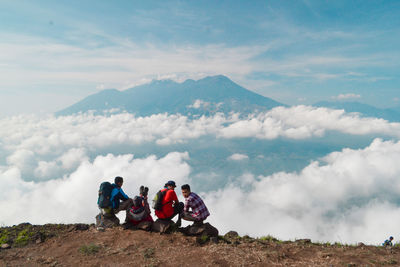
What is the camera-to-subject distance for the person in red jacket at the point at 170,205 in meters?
8.91

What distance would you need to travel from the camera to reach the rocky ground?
23.8ft

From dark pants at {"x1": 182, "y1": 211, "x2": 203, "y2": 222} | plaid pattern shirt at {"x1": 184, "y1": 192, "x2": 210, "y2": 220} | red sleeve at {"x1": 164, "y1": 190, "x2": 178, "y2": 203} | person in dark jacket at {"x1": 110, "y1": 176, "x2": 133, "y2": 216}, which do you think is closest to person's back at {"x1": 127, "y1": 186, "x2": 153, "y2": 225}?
person in dark jacket at {"x1": 110, "y1": 176, "x2": 133, "y2": 216}

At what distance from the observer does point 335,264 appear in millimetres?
7043

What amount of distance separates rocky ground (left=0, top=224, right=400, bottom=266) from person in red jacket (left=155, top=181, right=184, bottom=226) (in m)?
0.75

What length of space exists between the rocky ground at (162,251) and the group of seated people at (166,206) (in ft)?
2.20

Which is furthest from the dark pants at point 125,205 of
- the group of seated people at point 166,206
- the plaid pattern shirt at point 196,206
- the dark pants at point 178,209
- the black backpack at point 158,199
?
the plaid pattern shirt at point 196,206

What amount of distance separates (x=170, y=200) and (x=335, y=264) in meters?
6.11

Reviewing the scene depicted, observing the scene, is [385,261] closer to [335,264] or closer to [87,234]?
[335,264]

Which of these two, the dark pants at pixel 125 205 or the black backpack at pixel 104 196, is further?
the dark pants at pixel 125 205

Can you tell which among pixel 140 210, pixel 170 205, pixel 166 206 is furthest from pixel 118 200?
pixel 170 205

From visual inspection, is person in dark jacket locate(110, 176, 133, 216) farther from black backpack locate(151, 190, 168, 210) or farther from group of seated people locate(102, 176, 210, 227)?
black backpack locate(151, 190, 168, 210)

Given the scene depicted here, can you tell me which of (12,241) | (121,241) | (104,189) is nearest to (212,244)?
(121,241)

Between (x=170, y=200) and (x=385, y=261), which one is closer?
(x=385, y=261)

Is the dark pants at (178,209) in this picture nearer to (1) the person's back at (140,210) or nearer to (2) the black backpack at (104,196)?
(1) the person's back at (140,210)
